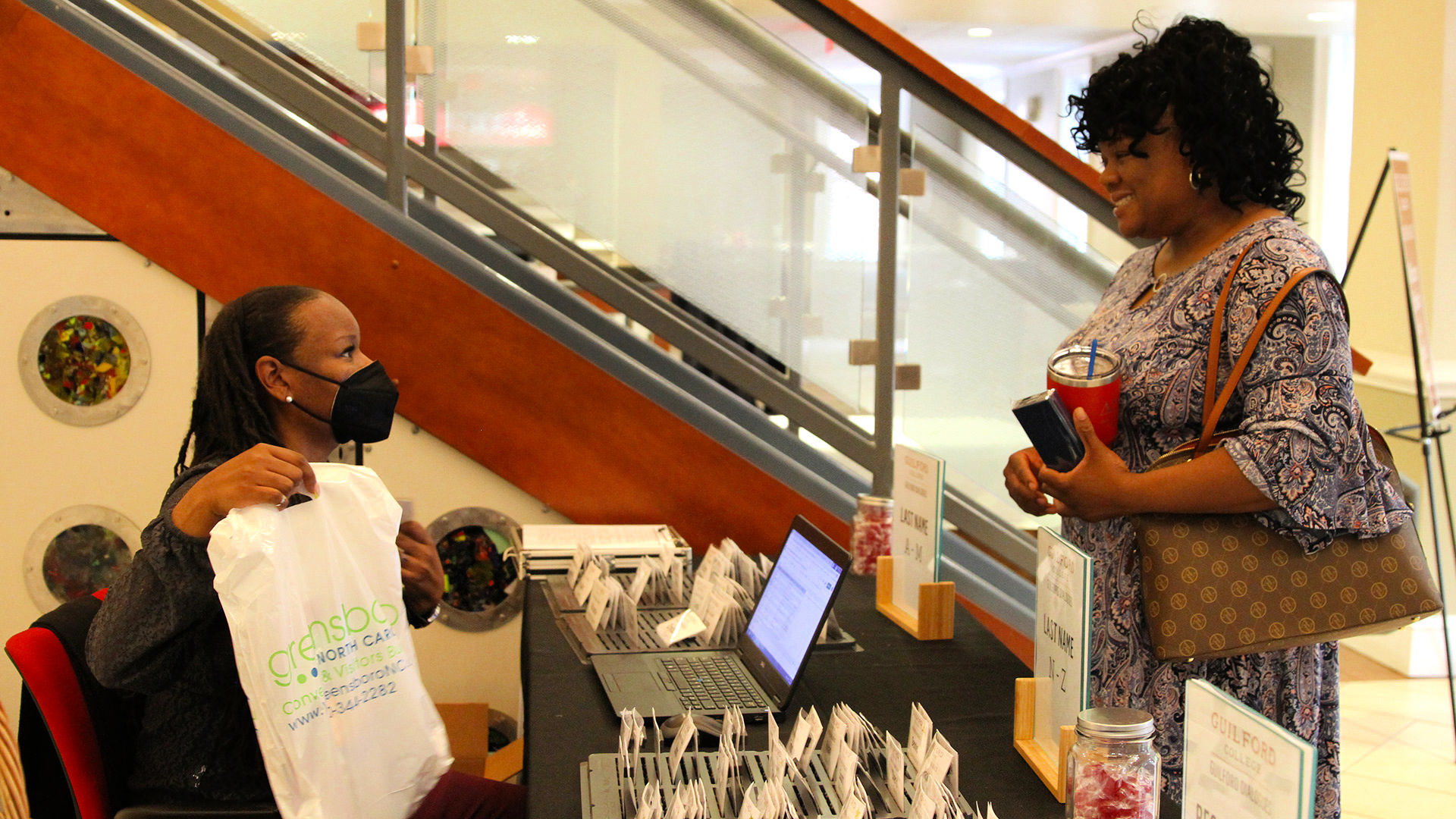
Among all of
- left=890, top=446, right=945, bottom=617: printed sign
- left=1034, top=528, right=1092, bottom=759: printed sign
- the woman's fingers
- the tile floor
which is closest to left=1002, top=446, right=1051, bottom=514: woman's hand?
the woman's fingers

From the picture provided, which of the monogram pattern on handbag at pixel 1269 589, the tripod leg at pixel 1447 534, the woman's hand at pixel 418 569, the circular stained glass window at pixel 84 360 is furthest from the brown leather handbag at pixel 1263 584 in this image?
the circular stained glass window at pixel 84 360

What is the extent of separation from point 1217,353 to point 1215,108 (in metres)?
Result: 0.36

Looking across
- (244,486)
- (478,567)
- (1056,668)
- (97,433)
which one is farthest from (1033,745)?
(97,433)

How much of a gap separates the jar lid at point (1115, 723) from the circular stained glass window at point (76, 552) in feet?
7.18

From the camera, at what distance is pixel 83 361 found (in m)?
2.51

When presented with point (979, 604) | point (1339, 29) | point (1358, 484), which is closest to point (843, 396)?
point (979, 604)

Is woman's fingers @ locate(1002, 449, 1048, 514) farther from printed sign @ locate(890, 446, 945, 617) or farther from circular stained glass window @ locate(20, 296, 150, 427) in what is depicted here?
circular stained glass window @ locate(20, 296, 150, 427)

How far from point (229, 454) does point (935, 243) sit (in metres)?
1.64

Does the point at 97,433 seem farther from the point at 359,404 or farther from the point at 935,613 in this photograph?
the point at 935,613

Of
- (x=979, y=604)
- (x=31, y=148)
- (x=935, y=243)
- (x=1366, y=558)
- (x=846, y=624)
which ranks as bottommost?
(x=979, y=604)

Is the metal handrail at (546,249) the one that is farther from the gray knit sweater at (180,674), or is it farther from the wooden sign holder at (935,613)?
the gray knit sweater at (180,674)

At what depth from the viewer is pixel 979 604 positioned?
271 cm

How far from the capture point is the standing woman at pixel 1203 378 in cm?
153

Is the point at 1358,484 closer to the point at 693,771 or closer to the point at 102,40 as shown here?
the point at 693,771
